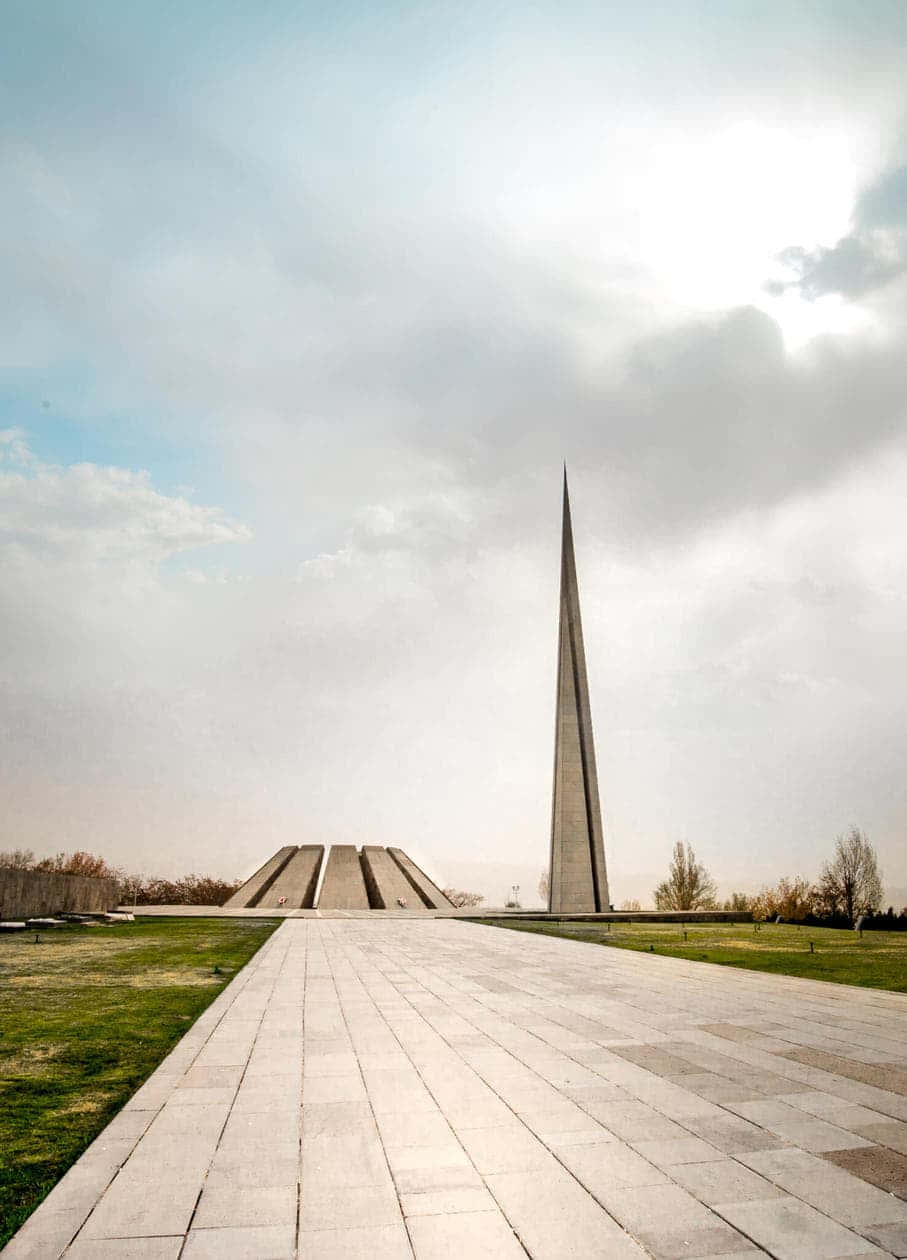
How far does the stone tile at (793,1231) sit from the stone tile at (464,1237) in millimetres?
1000

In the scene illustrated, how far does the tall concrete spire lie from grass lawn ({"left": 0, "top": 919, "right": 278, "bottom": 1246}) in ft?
67.8

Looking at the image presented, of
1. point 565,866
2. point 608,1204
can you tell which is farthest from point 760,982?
point 565,866

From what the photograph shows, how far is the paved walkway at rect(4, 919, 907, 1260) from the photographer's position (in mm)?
3027

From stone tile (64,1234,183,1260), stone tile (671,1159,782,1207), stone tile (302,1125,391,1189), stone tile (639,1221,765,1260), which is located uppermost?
stone tile (64,1234,183,1260)

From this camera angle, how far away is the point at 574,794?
113ft

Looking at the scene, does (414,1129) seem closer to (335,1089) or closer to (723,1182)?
(335,1089)

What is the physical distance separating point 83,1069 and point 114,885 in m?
33.9

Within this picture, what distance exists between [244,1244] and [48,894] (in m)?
28.5

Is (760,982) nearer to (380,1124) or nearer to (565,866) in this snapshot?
(380,1124)

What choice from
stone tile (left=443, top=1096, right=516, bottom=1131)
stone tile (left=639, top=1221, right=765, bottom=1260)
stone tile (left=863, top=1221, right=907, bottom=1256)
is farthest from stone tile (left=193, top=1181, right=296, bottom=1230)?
stone tile (left=863, top=1221, right=907, bottom=1256)

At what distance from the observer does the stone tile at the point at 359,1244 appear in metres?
2.85

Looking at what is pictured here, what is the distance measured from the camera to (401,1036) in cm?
686

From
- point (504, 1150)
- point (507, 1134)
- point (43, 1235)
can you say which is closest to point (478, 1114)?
point (507, 1134)

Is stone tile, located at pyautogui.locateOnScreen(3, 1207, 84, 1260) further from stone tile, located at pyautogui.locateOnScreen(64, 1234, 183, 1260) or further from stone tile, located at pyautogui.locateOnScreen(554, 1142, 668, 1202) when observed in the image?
stone tile, located at pyautogui.locateOnScreen(554, 1142, 668, 1202)
